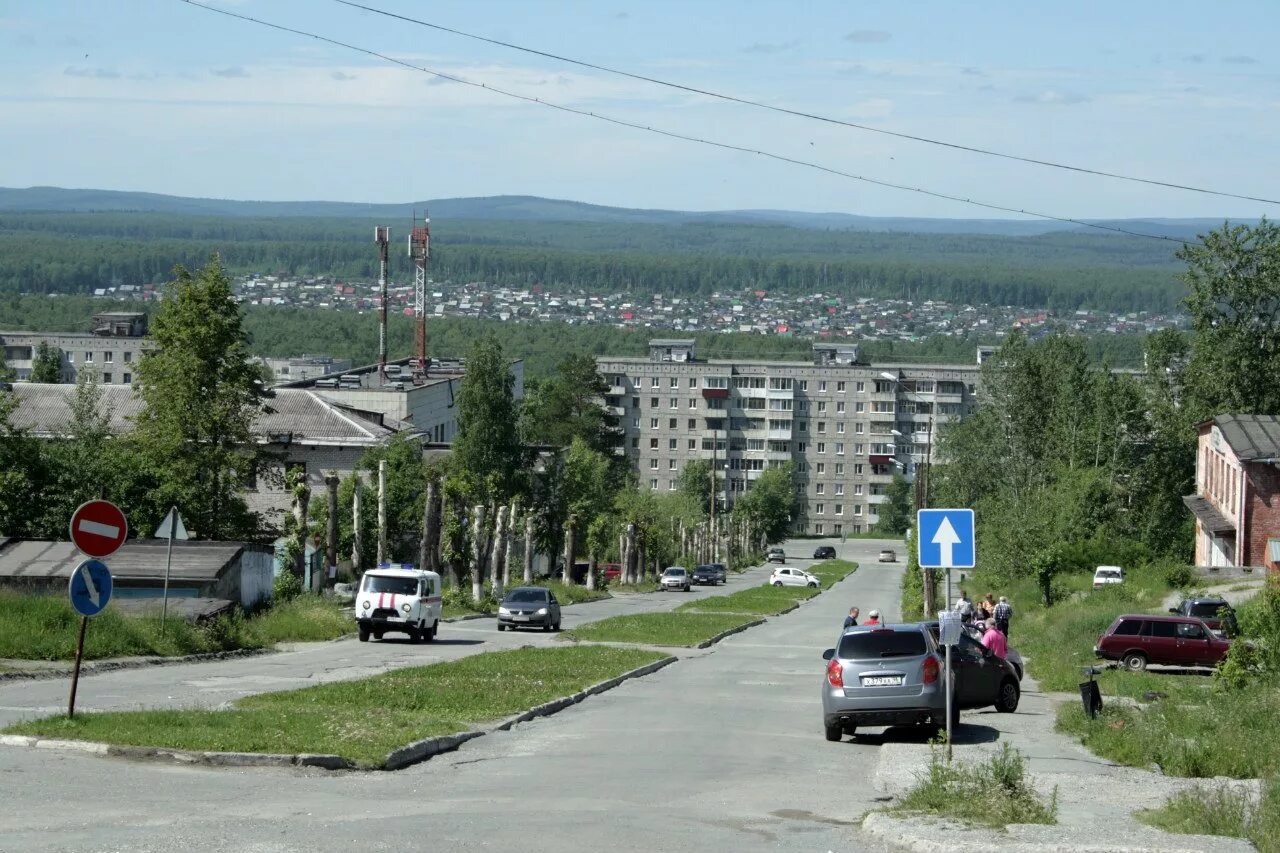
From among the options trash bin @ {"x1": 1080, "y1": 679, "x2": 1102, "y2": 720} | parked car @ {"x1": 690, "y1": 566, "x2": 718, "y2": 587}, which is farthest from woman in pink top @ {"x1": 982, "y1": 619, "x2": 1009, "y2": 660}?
parked car @ {"x1": 690, "y1": 566, "x2": 718, "y2": 587}

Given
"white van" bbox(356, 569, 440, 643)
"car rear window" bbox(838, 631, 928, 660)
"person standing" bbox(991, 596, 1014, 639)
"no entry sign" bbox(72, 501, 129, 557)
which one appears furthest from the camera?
"person standing" bbox(991, 596, 1014, 639)

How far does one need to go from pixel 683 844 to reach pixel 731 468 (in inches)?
7008

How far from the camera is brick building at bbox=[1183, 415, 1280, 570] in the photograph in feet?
190

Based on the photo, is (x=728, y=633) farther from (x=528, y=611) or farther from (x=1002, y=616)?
(x=1002, y=616)

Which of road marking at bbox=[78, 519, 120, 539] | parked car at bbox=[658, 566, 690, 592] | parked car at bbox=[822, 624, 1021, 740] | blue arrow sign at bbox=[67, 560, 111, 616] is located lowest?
parked car at bbox=[658, 566, 690, 592]

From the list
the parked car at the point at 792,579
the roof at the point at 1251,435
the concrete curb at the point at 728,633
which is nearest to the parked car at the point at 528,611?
the concrete curb at the point at 728,633

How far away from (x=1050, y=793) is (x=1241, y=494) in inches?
1857

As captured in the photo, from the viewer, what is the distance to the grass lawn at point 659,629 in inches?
1581

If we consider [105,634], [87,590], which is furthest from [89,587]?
[105,634]

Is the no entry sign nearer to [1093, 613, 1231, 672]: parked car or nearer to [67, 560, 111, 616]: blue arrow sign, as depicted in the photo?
[67, 560, 111, 616]: blue arrow sign

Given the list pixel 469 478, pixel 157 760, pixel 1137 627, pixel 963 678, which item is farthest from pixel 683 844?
pixel 469 478

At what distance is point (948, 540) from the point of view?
56.2 ft

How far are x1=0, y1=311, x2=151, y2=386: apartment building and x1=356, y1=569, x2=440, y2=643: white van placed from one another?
501 ft

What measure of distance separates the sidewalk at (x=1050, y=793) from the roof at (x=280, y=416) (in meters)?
56.3
